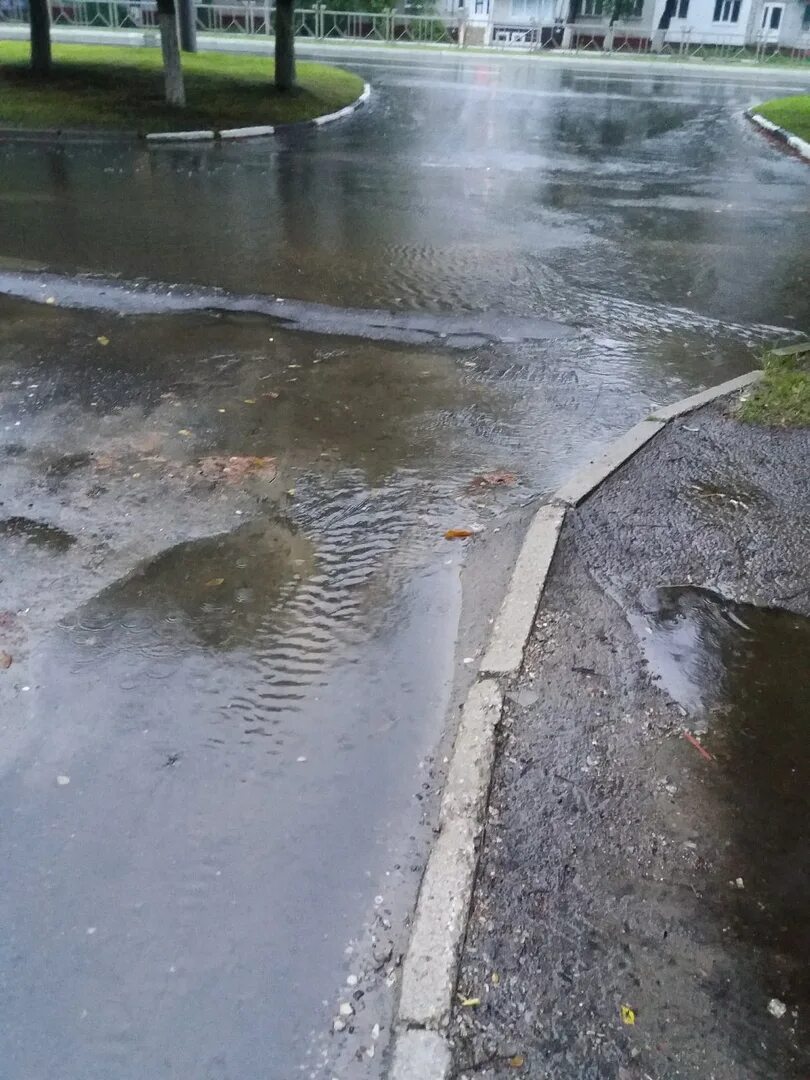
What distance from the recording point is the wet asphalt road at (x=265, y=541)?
2828mm

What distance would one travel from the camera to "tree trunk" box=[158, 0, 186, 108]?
17594 millimetres

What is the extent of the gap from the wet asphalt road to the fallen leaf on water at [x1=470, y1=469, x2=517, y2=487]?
60 millimetres

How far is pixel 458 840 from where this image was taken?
3137 millimetres

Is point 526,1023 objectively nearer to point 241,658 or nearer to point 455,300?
point 241,658

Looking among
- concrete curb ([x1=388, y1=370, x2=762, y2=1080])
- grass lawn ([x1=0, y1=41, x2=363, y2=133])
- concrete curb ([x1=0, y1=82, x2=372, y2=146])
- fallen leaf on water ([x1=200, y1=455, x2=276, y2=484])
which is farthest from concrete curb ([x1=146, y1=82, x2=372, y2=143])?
concrete curb ([x1=388, y1=370, x2=762, y2=1080])

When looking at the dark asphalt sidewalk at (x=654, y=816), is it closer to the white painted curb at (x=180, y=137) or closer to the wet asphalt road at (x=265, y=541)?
the wet asphalt road at (x=265, y=541)

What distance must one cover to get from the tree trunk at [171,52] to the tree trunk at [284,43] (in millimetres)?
2991

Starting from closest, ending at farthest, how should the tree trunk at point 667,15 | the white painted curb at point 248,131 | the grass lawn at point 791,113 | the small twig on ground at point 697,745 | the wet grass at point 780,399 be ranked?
the small twig on ground at point 697,745
the wet grass at point 780,399
the white painted curb at point 248,131
the grass lawn at point 791,113
the tree trunk at point 667,15

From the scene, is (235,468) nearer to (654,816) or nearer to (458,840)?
(458,840)

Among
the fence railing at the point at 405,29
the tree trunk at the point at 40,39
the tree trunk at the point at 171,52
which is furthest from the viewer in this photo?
the fence railing at the point at 405,29

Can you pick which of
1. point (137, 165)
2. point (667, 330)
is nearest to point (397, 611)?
point (667, 330)

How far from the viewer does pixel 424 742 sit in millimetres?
3672

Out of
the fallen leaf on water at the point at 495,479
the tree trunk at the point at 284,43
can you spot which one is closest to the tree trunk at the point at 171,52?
the tree trunk at the point at 284,43

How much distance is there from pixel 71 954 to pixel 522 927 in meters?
1.46
